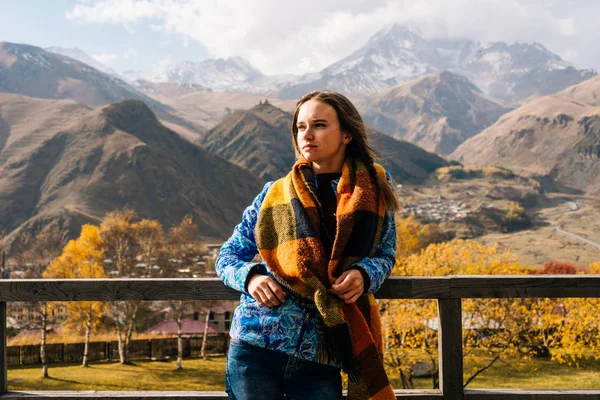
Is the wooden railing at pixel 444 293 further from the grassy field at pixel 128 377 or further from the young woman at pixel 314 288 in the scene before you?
the grassy field at pixel 128 377

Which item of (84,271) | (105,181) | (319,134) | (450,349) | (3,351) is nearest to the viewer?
(319,134)

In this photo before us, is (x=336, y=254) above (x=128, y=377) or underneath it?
above

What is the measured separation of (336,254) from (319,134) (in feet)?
2.25

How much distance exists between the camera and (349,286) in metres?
2.88

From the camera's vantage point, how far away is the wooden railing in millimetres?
3836

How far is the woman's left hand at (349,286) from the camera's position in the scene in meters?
2.87

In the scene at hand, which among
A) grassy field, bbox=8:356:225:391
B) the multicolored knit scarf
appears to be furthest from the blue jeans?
grassy field, bbox=8:356:225:391

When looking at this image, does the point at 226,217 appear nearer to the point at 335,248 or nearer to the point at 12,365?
the point at 12,365

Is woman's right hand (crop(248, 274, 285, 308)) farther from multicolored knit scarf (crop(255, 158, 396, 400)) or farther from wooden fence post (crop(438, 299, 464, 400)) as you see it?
wooden fence post (crop(438, 299, 464, 400))

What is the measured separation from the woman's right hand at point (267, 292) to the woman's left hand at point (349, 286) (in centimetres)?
27

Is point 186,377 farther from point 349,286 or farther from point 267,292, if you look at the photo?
point 349,286

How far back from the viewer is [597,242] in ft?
573

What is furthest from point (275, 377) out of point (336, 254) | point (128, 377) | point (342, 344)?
point (128, 377)

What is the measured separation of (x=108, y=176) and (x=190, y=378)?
12989cm
